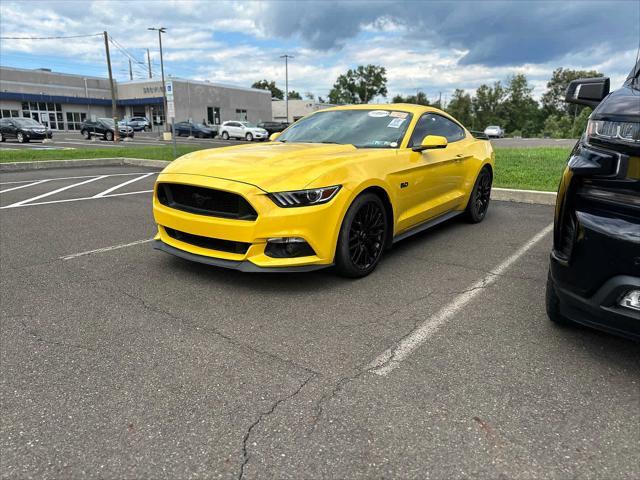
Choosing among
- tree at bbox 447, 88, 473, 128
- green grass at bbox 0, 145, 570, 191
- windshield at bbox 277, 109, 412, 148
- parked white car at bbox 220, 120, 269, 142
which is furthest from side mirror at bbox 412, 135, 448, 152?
tree at bbox 447, 88, 473, 128

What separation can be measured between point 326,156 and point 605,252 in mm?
2291

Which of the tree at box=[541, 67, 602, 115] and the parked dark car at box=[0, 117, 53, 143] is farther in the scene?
the tree at box=[541, 67, 602, 115]

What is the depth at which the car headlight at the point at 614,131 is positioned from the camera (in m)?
2.28

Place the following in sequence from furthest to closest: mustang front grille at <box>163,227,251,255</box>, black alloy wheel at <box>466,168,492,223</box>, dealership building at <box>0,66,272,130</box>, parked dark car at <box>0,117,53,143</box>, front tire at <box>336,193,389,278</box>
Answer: dealership building at <box>0,66,272,130</box>, parked dark car at <box>0,117,53,143</box>, black alloy wheel at <box>466,168,492,223</box>, front tire at <box>336,193,389,278</box>, mustang front grille at <box>163,227,251,255</box>

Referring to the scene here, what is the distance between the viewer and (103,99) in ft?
190

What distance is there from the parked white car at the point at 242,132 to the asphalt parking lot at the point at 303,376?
33.0 metres

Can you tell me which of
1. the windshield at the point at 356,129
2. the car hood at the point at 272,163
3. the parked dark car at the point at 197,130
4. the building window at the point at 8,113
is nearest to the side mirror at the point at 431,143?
the windshield at the point at 356,129

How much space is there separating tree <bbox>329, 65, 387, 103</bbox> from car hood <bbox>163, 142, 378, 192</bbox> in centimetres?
9788

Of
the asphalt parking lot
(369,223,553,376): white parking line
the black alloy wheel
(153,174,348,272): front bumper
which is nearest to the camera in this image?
the asphalt parking lot

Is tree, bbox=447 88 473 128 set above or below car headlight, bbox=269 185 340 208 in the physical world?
above

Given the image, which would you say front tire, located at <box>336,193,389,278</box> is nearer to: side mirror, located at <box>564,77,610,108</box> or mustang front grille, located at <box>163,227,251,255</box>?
mustang front grille, located at <box>163,227,251,255</box>

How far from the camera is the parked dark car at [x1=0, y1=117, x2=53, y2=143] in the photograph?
26.5 metres

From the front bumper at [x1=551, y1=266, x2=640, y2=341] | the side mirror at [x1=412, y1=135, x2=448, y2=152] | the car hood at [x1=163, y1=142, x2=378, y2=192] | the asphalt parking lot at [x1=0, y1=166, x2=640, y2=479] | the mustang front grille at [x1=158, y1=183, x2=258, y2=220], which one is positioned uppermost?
the side mirror at [x1=412, y1=135, x2=448, y2=152]

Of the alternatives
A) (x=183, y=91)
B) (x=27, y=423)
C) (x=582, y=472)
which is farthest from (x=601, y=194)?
(x=183, y=91)
